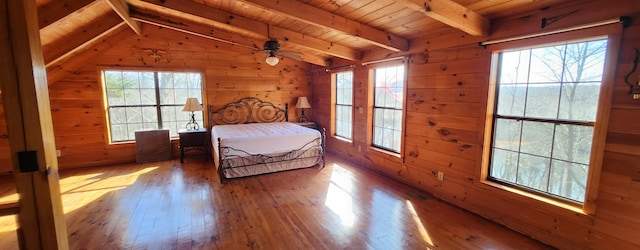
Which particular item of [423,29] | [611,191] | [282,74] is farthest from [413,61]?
[282,74]

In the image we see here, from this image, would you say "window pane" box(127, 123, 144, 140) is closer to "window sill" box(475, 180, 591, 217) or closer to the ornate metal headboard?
the ornate metal headboard

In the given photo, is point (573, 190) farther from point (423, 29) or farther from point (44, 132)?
point (44, 132)

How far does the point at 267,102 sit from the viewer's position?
6258 mm

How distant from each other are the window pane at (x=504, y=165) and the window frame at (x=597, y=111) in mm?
101

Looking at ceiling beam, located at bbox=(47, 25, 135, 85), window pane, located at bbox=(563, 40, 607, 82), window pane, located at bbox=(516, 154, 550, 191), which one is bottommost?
window pane, located at bbox=(516, 154, 550, 191)

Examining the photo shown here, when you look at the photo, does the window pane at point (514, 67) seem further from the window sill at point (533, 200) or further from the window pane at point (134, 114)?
the window pane at point (134, 114)

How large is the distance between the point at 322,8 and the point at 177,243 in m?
2.83

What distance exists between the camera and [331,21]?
3086 mm

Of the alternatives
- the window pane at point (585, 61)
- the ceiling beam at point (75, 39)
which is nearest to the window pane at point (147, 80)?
the ceiling beam at point (75, 39)

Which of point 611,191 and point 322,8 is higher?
point 322,8

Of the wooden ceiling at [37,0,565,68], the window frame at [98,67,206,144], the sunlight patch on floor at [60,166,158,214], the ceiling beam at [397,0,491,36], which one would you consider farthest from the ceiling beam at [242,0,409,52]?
the window frame at [98,67,206,144]

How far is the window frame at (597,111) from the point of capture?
78.9 inches

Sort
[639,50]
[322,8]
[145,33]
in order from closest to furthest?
1. [639,50]
2. [322,8]
3. [145,33]

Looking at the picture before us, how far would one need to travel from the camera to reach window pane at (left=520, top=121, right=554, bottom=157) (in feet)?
8.05
